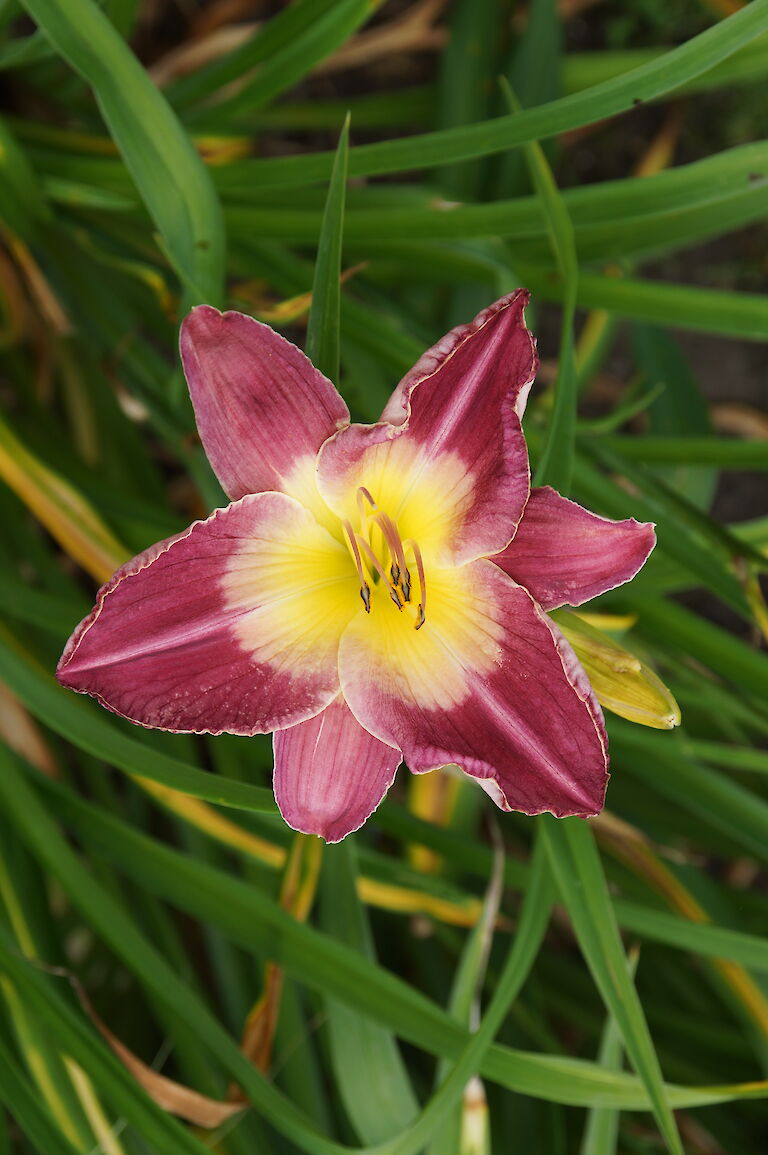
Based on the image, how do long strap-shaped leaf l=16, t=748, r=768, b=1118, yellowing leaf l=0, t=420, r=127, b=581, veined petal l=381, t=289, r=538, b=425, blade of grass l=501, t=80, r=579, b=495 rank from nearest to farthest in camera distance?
1. veined petal l=381, t=289, r=538, b=425
2. blade of grass l=501, t=80, r=579, b=495
3. long strap-shaped leaf l=16, t=748, r=768, b=1118
4. yellowing leaf l=0, t=420, r=127, b=581

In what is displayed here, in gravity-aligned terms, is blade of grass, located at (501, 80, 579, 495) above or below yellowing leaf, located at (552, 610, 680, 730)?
above

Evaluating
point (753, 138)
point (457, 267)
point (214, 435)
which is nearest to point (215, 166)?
point (457, 267)

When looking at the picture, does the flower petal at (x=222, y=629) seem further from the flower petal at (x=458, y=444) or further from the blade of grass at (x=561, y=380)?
the blade of grass at (x=561, y=380)

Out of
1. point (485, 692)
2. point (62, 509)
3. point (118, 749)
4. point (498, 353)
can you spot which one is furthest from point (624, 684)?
point (62, 509)

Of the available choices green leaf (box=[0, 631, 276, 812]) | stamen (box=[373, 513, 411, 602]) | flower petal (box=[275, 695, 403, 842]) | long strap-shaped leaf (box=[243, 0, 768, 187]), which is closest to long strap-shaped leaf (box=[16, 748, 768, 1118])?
green leaf (box=[0, 631, 276, 812])

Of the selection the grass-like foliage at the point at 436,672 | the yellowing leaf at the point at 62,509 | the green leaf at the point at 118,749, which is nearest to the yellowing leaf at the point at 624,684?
the grass-like foliage at the point at 436,672

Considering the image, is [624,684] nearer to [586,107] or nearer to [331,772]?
[331,772]

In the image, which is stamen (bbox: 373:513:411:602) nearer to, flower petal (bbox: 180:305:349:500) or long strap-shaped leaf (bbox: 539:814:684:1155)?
flower petal (bbox: 180:305:349:500)
